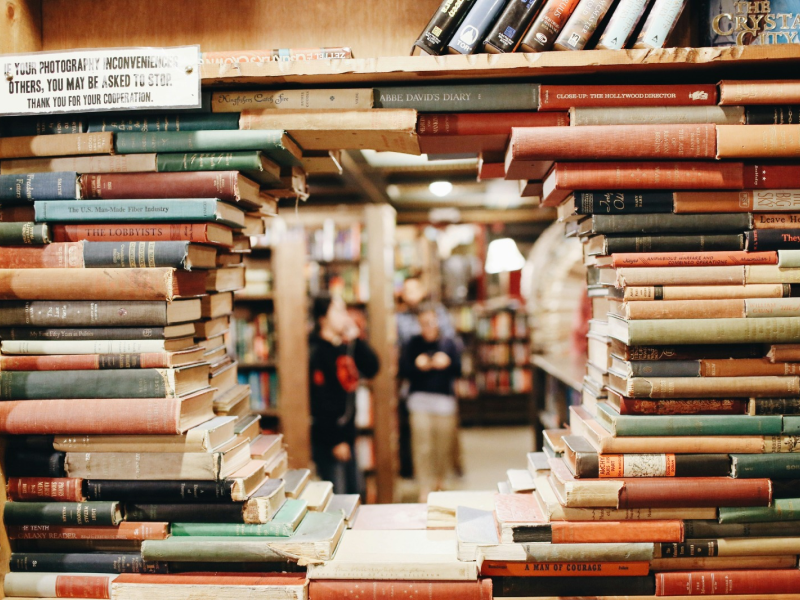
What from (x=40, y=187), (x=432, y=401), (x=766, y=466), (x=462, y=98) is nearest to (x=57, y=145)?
(x=40, y=187)

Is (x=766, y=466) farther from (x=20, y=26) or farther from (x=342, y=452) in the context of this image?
(x=342, y=452)

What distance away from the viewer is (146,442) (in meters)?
1.17

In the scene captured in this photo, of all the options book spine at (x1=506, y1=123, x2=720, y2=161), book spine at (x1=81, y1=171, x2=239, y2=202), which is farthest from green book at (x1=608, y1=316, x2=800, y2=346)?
book spine at (x1=81, y1=171, x2=239, y2=202)

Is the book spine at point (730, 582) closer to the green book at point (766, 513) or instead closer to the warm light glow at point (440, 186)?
the green book at point (766, 513)

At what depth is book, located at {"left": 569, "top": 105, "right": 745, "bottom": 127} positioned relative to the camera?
1.14 m

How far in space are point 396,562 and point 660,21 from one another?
139 centimetres

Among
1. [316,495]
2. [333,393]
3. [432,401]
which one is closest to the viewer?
[316,495]

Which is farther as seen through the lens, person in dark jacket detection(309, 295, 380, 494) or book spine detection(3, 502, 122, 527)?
person in dark jacket detection(309, 295, 380, 494)

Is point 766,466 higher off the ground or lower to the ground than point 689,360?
lower

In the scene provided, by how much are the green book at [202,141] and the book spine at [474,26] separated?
466 millimetres

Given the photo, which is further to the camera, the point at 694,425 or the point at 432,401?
the point at 432,401

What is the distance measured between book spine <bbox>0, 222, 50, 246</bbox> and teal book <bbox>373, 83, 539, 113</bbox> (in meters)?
0.84

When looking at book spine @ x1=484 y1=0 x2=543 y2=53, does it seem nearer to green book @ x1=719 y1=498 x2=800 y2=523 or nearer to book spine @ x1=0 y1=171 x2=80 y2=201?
book spine @ x1=0 y1=171 x2=80 y2=201

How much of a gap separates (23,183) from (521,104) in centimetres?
120
